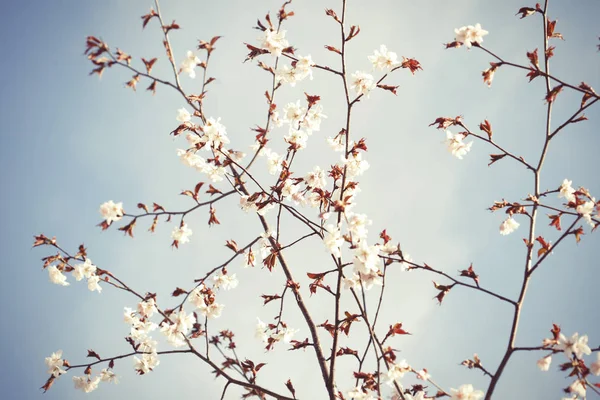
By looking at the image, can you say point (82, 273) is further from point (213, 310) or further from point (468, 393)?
point (468, 393)

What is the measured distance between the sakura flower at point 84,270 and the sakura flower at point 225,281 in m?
0.97

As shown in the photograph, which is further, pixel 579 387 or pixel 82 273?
pixel 82 273

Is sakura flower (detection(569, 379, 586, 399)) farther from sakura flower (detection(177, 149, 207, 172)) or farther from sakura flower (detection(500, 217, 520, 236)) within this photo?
sakura flower (detection(177, 149, 207, 172))

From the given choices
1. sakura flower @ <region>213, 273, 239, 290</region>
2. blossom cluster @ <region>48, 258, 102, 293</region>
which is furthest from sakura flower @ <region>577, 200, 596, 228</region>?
blossom cluster @ <region>48, 258, 102, 293</region>

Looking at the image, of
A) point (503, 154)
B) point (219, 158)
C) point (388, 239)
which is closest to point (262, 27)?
point (219, 158)

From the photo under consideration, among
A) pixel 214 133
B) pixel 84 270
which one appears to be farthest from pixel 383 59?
pixel 84 270

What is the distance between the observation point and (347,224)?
90.2 inches

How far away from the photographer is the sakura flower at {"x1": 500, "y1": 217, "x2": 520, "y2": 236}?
111 inches

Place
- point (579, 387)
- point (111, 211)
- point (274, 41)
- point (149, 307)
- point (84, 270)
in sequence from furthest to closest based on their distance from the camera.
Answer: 1. point (84, 270)
2. point (149, 307)
3. point (274, 41)
4. point (111, 211)
5. point (579, 387)

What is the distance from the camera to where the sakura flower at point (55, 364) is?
9.30 ft

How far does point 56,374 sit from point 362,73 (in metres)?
3.24

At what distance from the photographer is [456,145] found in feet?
9.40

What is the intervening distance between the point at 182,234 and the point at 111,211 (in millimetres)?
502

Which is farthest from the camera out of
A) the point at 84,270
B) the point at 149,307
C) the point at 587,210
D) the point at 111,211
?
the point at 84,270
